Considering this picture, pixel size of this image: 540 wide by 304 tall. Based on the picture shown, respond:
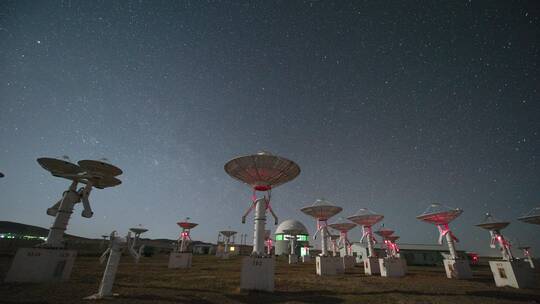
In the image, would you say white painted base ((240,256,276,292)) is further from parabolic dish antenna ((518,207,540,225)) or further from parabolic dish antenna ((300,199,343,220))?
parabolic dish antenna ((518,207,540,225))

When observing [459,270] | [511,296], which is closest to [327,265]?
[459,270]

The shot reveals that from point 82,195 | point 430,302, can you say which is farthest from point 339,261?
point 82,195

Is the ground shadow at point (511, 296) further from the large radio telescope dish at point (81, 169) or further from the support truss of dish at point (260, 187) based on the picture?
the large radio telescope dish at point (81, 169)

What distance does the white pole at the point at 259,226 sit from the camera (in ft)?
67.2

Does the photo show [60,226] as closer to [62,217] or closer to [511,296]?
[62,217]

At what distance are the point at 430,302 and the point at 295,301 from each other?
386 inches

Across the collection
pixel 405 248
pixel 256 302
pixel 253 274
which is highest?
pixel 405 248

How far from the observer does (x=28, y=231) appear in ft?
476

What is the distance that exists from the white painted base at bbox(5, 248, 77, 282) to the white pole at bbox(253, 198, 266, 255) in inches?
643

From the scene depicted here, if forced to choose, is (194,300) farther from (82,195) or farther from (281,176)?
(82,195)

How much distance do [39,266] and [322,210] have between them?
109 ft

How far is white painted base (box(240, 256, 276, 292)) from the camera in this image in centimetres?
1875

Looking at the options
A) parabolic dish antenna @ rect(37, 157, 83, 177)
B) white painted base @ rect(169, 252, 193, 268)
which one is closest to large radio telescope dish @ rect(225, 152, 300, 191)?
parabolic dish antenna @ rect(37, 157, 83, 177)

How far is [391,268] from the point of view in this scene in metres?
32.8
